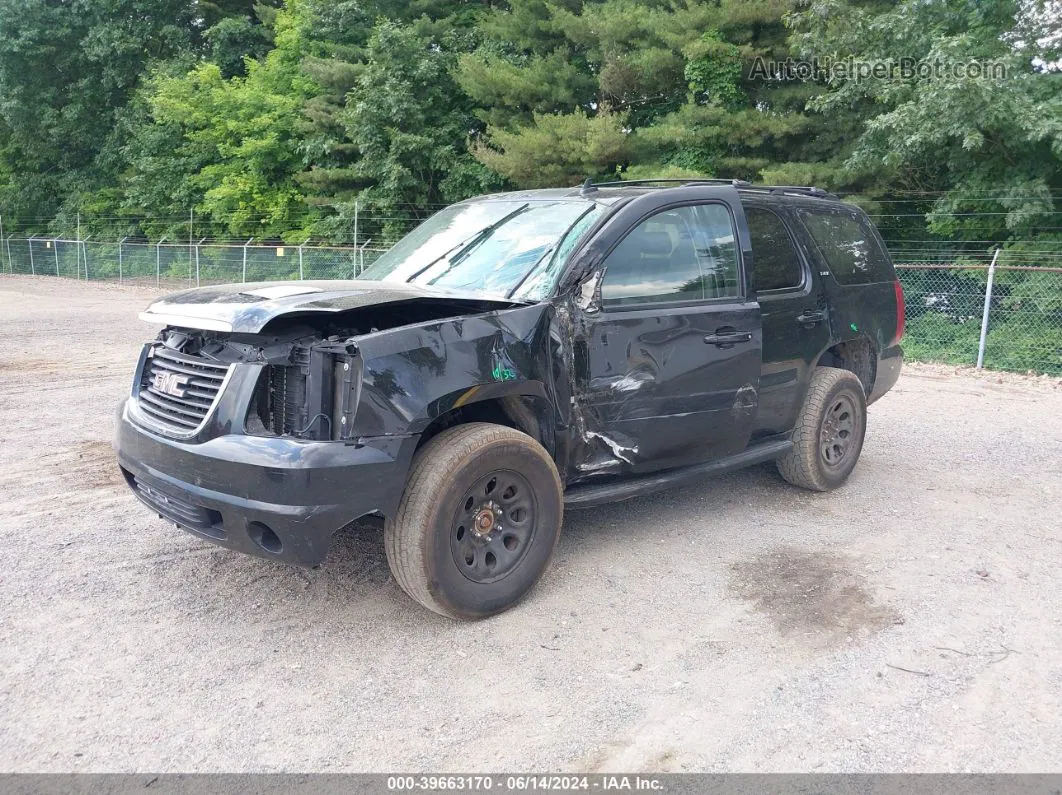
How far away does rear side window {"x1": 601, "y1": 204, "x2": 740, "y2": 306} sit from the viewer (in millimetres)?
4312

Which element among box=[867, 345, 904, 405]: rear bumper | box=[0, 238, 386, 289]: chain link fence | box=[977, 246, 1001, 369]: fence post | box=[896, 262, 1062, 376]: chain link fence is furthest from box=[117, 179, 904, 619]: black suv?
box=[0, 238, 386, 289]: chain link fence

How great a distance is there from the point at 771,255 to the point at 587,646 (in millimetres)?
2748

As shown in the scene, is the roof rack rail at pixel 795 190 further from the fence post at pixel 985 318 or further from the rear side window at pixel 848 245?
the fence post at pixel 985 318

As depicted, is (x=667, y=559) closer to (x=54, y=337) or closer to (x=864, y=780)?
(x=864, y=780)

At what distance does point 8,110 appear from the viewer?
35.2 metres

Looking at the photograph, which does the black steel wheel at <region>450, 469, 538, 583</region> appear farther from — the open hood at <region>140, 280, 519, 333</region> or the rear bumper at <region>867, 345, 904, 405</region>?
the rear bumper at <region>867, 345, 904, 405</region>

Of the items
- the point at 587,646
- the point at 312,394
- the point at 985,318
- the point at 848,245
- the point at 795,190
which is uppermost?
the point at 795,190

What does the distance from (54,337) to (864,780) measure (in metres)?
13.9

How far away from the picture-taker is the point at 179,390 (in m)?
3.78

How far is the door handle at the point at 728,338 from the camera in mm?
4587

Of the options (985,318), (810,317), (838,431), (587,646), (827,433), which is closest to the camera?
(587,646)

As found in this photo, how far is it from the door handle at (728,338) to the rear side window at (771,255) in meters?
0.36

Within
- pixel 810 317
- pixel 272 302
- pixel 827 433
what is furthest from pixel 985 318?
pixel 272 302

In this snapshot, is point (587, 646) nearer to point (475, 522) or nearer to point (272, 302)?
point (475, 522)
